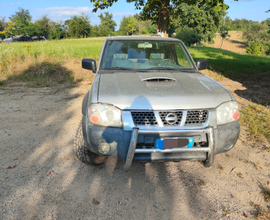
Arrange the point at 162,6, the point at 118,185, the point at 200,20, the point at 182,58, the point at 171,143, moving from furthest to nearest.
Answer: the point at 200,20, the point at 162,6, the point at 182,58, the point at 118,185, the point at 171,143

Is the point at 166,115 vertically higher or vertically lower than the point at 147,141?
higher

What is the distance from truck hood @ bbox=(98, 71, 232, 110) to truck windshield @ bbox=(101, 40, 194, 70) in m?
0.52

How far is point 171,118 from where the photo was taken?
223 cm

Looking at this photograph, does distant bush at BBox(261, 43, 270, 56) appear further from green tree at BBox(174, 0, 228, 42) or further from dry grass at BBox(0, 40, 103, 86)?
dry grass at BBox(0, 40, 103, 86)

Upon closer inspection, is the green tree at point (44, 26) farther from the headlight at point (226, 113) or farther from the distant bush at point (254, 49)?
the headlight at point (226, 113)

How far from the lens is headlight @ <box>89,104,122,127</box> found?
7.32 feet

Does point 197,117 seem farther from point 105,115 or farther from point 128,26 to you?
point 128,26

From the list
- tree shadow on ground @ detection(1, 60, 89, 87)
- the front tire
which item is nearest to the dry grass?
tree shadow on ground @ detection(1, 60, 89, 87)

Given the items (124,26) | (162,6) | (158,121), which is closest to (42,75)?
(162,6)

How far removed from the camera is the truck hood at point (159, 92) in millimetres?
2242

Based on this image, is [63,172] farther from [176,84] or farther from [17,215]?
[176,84]

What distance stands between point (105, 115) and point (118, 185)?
38.1 inches

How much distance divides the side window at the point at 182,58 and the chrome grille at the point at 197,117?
1505 mm

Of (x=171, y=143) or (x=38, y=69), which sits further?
(x=38, y=69)
